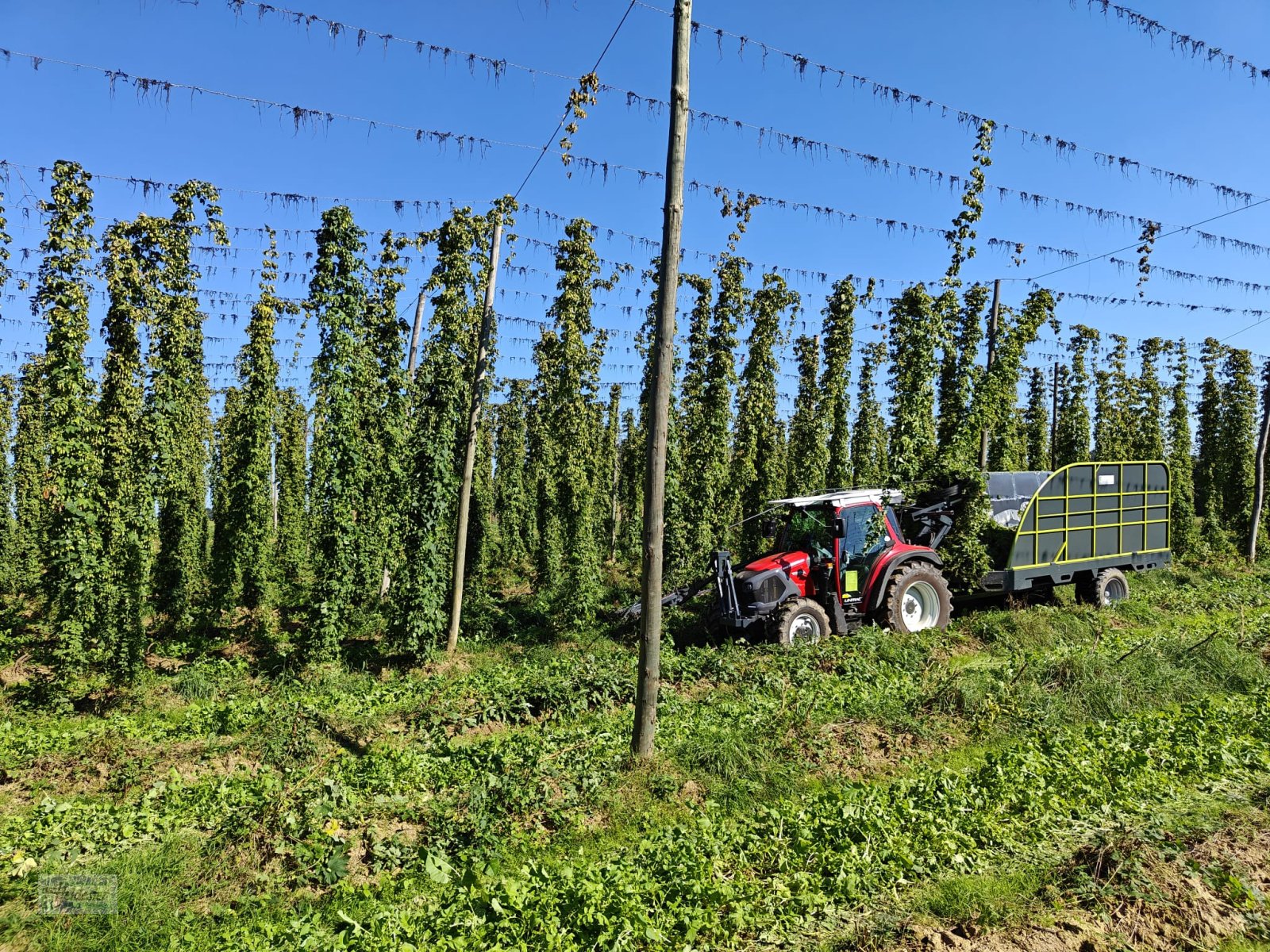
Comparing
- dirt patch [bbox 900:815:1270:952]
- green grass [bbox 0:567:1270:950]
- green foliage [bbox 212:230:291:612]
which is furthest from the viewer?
green foliage [bbox 212:230:291:612]

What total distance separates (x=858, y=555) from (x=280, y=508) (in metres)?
23.5

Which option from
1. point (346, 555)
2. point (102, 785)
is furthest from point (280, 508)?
point (102, 785)

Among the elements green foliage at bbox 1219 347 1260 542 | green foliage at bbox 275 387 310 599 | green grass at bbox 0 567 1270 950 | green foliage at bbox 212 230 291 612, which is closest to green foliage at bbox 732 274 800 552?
green grass at bbox 0 567 1270 950

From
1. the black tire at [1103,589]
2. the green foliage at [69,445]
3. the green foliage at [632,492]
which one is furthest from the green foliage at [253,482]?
the black tire at [1103,589]

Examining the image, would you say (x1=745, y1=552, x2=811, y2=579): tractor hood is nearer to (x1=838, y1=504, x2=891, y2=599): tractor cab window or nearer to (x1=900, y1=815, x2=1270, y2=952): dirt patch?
(x1=838, y1=504, x2=891, y2=599): tractor cab window

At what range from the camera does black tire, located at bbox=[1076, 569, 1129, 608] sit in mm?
12992

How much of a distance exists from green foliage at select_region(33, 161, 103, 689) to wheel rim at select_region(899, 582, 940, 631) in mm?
13403

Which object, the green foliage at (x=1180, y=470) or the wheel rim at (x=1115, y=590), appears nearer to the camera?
the wheel rim at (x=1115, y=590)

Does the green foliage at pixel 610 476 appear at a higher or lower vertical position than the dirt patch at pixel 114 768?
higher

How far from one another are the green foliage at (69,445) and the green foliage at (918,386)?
46.2 feet

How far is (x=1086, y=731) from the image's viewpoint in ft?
23.1

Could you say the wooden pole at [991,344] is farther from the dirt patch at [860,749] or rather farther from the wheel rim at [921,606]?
the dirt patch at [860,749]

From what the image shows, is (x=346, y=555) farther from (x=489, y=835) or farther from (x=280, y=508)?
(x=280, y=508)

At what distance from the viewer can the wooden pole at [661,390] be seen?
259 inches
